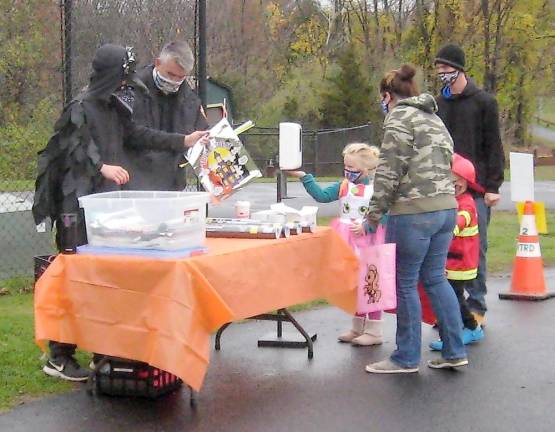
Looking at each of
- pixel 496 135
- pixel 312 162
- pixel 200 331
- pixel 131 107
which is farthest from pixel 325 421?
pixel 312 162

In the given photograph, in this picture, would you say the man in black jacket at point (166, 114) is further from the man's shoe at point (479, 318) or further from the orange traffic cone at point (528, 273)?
the orange traffic cone at point (528, 273)

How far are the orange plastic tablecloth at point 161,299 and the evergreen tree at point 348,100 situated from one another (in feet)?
90.0

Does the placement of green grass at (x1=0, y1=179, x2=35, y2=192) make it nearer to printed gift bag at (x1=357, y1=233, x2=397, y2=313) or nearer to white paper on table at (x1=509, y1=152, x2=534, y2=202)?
white paper on table at (x1=509, y1=152, x2=534, y2=202)

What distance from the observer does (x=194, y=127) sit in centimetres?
629

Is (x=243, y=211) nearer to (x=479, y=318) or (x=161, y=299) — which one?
(x=161, y=299)

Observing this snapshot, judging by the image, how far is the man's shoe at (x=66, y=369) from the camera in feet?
18.3

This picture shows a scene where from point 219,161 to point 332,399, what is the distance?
168 cm

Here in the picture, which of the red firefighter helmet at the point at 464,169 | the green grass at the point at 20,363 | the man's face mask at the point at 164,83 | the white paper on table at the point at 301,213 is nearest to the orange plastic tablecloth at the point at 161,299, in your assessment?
the green grass at the point at 20,363

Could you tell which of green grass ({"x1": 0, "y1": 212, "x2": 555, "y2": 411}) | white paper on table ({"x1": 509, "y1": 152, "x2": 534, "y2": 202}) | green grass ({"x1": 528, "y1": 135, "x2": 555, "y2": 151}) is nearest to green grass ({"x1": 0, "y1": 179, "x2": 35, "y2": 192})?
green grass ({"x1": 0, "y1": 212, "x2": 555, "y2": 411})

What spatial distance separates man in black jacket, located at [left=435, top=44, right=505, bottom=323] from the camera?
6.97 meters

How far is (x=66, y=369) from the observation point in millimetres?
5609

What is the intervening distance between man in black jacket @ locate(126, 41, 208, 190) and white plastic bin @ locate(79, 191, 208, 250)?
39.2 inches

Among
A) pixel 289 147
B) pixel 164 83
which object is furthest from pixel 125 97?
pixel 289 147

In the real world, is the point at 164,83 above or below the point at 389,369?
above
